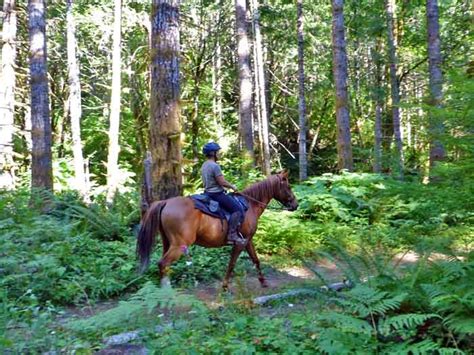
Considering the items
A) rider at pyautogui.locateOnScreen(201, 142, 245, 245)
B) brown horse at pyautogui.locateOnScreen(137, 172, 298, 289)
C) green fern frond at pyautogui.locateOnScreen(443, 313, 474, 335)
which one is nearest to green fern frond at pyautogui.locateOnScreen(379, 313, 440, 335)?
green fern frond at pyautogui.locateOnScreen(443, 313, 474, 335)

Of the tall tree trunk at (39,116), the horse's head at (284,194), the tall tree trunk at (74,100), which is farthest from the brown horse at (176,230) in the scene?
the tall tree trunk at (74,100)

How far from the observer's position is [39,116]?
41.2 ft

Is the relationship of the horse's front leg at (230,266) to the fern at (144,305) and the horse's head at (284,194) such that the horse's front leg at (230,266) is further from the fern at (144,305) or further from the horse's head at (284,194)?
the fern at (144,305)

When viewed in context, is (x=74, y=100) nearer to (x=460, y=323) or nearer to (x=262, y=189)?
(x=262, y=189)

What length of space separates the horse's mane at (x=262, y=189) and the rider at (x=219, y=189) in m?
0.53

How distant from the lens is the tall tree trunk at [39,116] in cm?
1238

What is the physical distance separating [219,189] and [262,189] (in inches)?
39.7

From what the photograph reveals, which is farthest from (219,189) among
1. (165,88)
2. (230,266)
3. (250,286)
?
(165,88)

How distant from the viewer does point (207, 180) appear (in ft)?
24.6

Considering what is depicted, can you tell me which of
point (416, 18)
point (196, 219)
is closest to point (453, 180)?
point (196, 219)

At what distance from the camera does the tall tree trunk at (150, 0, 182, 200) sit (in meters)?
8.69

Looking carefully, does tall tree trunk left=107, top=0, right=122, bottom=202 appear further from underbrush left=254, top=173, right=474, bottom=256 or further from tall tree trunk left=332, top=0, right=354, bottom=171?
tall tree trunk left=332, top=0, right=354, bottom=171

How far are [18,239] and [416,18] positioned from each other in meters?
23.4

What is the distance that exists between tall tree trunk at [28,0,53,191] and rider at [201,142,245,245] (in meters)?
6.61
